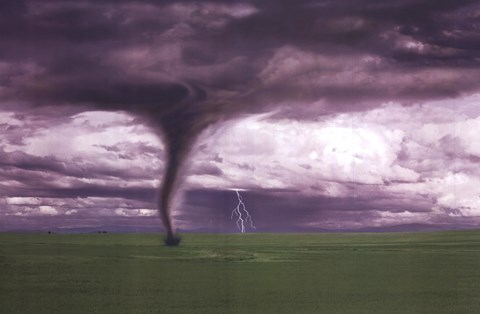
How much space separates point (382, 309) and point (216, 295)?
952 cm

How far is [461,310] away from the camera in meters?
30.8

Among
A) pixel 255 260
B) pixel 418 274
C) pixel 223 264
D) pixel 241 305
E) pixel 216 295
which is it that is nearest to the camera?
pixel 241 305

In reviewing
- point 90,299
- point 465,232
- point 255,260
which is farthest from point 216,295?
point 465,232

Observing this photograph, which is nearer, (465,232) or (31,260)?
(31,260)

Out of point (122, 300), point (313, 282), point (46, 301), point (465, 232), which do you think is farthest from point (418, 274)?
point (465, 232)

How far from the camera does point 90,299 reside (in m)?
34.2

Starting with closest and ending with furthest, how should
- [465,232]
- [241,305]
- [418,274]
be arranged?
[241,305]
[418,274]
[465,232]

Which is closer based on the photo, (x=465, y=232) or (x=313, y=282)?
(x=313, y=282)

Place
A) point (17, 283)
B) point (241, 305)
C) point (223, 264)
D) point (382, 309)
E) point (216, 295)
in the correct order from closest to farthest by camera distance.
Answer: point (382, 309), point (241, 305), point (216, 295), point (17, 283), point (223, 264)

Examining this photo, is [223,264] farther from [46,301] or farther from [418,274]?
[46,301]

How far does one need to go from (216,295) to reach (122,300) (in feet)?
17.5

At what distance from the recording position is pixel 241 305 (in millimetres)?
32750

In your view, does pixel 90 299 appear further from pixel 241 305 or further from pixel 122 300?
pixel 241 305

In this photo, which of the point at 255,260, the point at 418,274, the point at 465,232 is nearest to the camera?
the point at 418,274
